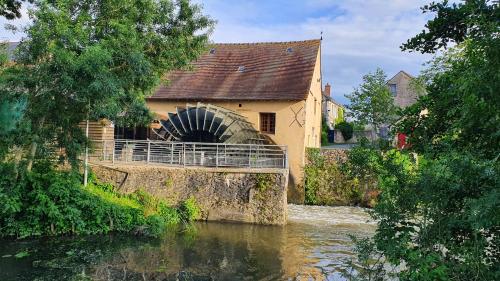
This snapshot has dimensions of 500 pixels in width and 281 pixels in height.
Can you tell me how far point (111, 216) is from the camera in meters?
14.9

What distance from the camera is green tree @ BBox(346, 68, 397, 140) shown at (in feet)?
104

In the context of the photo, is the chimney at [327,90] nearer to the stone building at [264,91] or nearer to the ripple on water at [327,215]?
the stone building at [264,91]

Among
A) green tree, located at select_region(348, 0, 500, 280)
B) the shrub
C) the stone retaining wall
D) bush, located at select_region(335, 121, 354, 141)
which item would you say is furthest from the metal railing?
bush, located at select_region(335, 121, 354, 141)

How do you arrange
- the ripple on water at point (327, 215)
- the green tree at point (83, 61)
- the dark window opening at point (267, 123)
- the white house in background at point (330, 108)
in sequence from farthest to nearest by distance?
the white house in background at point (330, 108) < the dark window opening at point (267, 123) < the ripple on water at point (327, 215) < the green tree at point (83, 61)

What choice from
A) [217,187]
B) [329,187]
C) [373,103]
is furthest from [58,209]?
[373,103]

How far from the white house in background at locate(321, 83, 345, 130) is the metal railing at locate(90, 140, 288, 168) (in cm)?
2904

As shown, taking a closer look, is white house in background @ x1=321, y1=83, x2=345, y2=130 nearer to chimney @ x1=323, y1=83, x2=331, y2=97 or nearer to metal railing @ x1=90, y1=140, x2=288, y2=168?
chimney @ x1=323, y1=83, x2=331, y2=97

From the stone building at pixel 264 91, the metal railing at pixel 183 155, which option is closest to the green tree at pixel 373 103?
the stone building at pixel 264 91

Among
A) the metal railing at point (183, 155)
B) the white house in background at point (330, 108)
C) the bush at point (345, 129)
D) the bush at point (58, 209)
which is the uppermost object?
the white house in background at point (330, 108)

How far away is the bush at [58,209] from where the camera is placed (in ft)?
44.7

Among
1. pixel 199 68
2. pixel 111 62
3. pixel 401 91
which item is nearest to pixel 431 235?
pixel 111 62

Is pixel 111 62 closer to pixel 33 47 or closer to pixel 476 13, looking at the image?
pixel 33 47

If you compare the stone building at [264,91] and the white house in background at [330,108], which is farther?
the white house in background at [330,108]

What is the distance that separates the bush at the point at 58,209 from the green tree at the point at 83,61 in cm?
83
